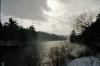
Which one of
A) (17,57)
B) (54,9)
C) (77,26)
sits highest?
(54,9)

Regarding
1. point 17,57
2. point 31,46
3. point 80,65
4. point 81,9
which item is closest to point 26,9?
point 31,46

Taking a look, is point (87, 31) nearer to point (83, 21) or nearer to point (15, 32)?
point (83, 21)

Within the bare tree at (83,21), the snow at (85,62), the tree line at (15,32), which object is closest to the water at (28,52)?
the tree line at (15,32)

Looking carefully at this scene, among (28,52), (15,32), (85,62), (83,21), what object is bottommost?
(85,62)

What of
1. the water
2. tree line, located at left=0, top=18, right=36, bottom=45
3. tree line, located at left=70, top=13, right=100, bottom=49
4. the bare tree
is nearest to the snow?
tree line, located at left=70, top=13, right=100, bottom=49

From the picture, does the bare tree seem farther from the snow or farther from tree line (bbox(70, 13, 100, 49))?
the snow

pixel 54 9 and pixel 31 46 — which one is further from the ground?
pixel 54 9

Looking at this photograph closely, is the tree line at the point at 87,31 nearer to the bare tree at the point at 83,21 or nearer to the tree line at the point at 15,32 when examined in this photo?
the bare tree at the point at 83,21

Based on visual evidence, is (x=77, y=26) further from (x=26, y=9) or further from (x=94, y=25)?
(x=26, y=9)

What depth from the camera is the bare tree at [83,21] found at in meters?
3.35

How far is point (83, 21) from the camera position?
11.8ft

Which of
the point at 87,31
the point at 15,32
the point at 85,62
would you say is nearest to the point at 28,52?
the point at 15,32

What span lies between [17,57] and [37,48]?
0.35 m

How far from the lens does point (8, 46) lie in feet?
7.17
